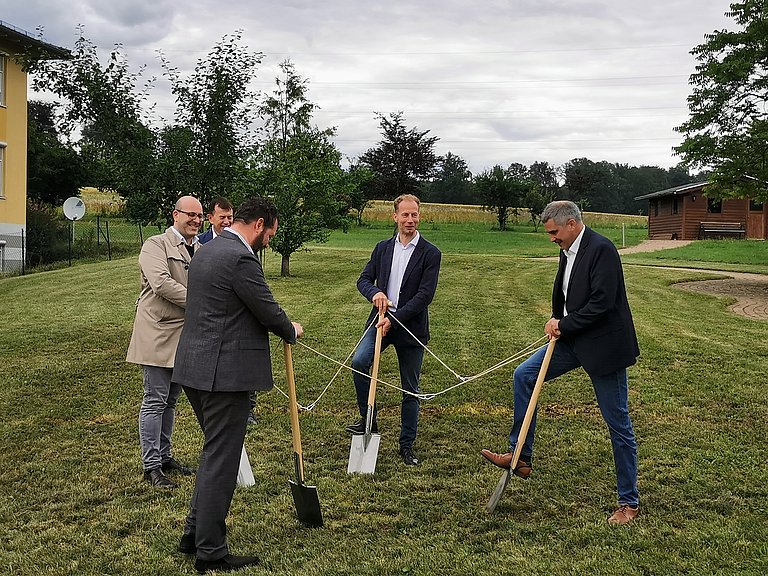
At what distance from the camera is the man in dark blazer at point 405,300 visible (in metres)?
6.50

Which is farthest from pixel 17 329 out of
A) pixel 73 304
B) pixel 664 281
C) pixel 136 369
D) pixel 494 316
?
pixel 664 281

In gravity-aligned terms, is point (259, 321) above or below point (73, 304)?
above

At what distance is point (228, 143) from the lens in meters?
10.1

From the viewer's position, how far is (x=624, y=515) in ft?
17.1

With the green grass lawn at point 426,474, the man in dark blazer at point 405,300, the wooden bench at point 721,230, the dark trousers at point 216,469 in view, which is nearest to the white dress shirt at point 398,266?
the man in dark blazer at point 405,300

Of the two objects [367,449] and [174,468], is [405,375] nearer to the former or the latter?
[367,449]

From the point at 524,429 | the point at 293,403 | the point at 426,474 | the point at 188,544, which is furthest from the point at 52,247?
the point at 524,429

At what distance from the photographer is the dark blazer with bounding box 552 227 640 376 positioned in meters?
5.15

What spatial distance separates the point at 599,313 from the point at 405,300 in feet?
6.27

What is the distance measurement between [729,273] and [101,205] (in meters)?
39.4

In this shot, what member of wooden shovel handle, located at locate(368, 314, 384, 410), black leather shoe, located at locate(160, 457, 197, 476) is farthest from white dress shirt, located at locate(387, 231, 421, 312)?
black leather shoe, located at locate(160, 457, 197, 476)

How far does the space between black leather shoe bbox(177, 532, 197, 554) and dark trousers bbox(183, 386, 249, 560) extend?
0.78 ft

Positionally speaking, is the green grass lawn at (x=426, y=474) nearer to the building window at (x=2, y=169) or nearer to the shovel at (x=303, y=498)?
the shovel at (x=303, y=498)

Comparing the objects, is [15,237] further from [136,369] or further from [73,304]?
[136,369]
